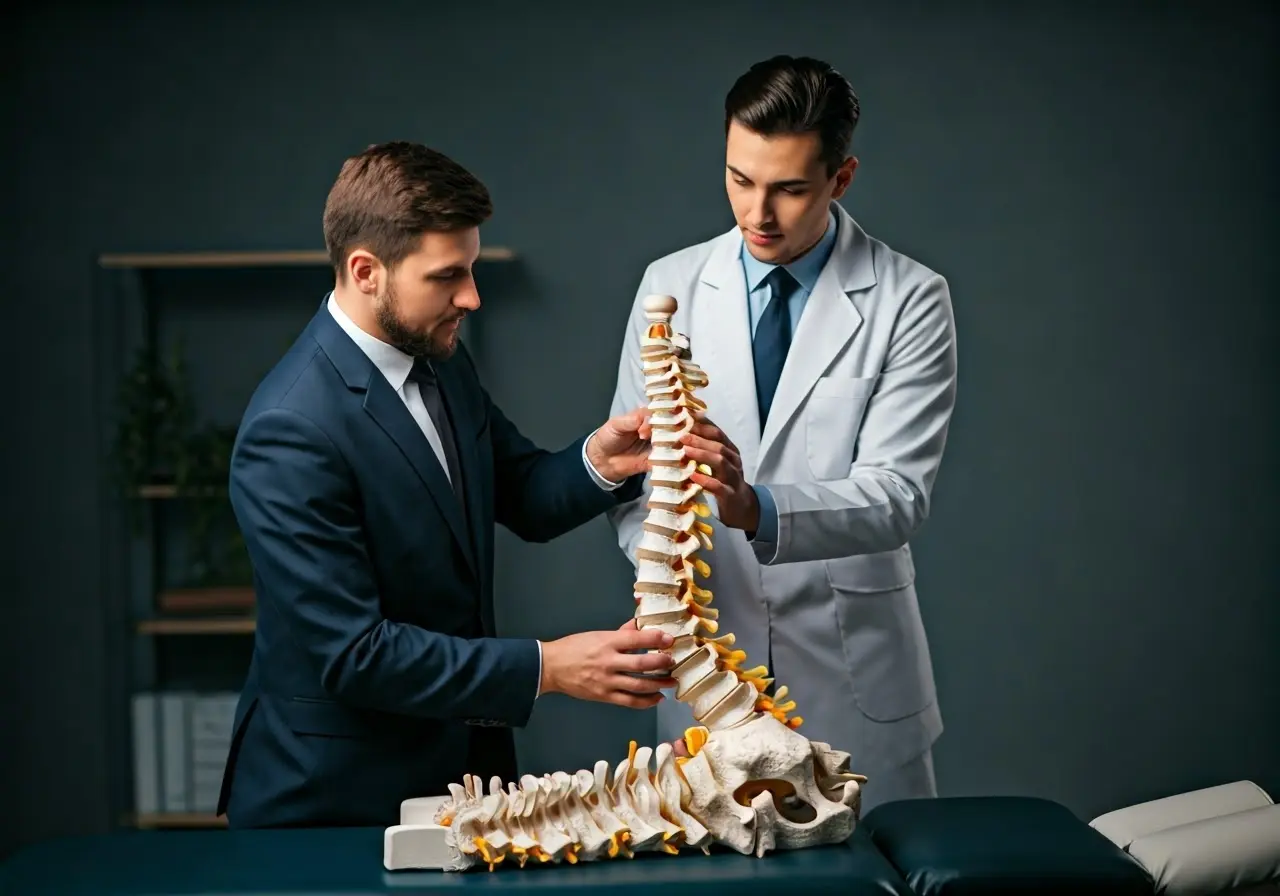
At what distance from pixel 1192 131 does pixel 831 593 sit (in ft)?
8.30

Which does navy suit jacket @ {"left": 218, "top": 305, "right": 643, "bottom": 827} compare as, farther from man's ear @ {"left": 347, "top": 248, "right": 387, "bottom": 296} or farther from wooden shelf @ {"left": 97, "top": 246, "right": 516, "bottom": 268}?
wooden shelf @ {"left": 97, "top": 246, "right": 516, "bottom": 268}

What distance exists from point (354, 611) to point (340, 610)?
0.06 ft

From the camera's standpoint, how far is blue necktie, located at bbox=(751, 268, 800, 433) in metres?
2.19

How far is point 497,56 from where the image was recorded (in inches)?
160

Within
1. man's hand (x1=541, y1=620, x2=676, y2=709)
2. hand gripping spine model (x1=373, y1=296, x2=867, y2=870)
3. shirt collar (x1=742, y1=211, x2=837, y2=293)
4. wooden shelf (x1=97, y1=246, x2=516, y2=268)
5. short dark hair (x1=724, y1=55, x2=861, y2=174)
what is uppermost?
wooden shelf (x1=97, y1=246, x2=516, y2=268)

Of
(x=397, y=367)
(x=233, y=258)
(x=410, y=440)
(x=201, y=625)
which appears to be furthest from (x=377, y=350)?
(x=201, y=625)

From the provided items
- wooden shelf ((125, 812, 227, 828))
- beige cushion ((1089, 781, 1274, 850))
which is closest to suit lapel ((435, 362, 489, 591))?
beige cushion ((1089, 781, 1274, 850))

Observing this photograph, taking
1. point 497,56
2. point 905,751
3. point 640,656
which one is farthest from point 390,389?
point 497,56

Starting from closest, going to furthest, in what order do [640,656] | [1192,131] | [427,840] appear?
[427,840], [640,656], [1192,131]

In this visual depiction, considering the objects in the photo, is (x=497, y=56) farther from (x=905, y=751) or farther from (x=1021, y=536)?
(x=905, y=751)

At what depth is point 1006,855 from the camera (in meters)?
1.49

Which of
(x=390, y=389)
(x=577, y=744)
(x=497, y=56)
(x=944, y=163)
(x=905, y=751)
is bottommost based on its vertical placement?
(x=577, y=744)

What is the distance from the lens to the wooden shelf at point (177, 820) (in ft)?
Result: 12.6

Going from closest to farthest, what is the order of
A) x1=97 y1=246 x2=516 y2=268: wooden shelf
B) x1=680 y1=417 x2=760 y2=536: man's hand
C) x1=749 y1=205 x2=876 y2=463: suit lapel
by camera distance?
x1=680 y1=417 x2=760 y2=536: man's hand
x1=749 y1=205 x2=876 y2=463: suit lapel
x1=97 y1=246 x2=516 y2=268: wooden shelf
